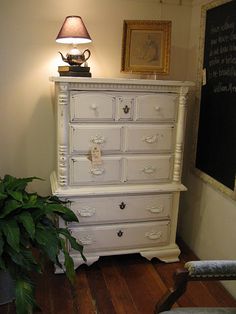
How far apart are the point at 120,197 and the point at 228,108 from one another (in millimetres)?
957

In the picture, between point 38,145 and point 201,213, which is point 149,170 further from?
point 38,145

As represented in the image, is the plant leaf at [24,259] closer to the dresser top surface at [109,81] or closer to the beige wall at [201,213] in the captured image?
the dresser top surface at [109,81]

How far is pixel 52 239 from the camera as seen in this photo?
76.0 inches

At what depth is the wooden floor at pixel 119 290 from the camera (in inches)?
79.5

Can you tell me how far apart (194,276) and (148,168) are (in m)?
1.10

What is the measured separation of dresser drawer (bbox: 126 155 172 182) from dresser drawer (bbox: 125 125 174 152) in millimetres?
65

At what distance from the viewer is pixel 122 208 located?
2.37 meters

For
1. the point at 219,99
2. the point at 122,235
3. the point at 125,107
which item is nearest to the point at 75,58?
the point at 125,107

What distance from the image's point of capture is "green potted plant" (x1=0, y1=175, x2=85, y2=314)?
1.78 meters

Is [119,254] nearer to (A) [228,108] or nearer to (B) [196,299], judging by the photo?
(B) [196,299]

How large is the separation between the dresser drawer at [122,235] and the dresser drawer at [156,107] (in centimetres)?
79

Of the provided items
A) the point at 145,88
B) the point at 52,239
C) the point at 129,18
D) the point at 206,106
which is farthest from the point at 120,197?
the point at 129,18

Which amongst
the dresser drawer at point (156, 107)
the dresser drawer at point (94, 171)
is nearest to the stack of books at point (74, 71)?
the dresser drawer at point (156, 107)

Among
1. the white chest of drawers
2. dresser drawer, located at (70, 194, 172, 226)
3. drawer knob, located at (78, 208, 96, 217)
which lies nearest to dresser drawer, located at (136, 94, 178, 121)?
the white chest of drawers
